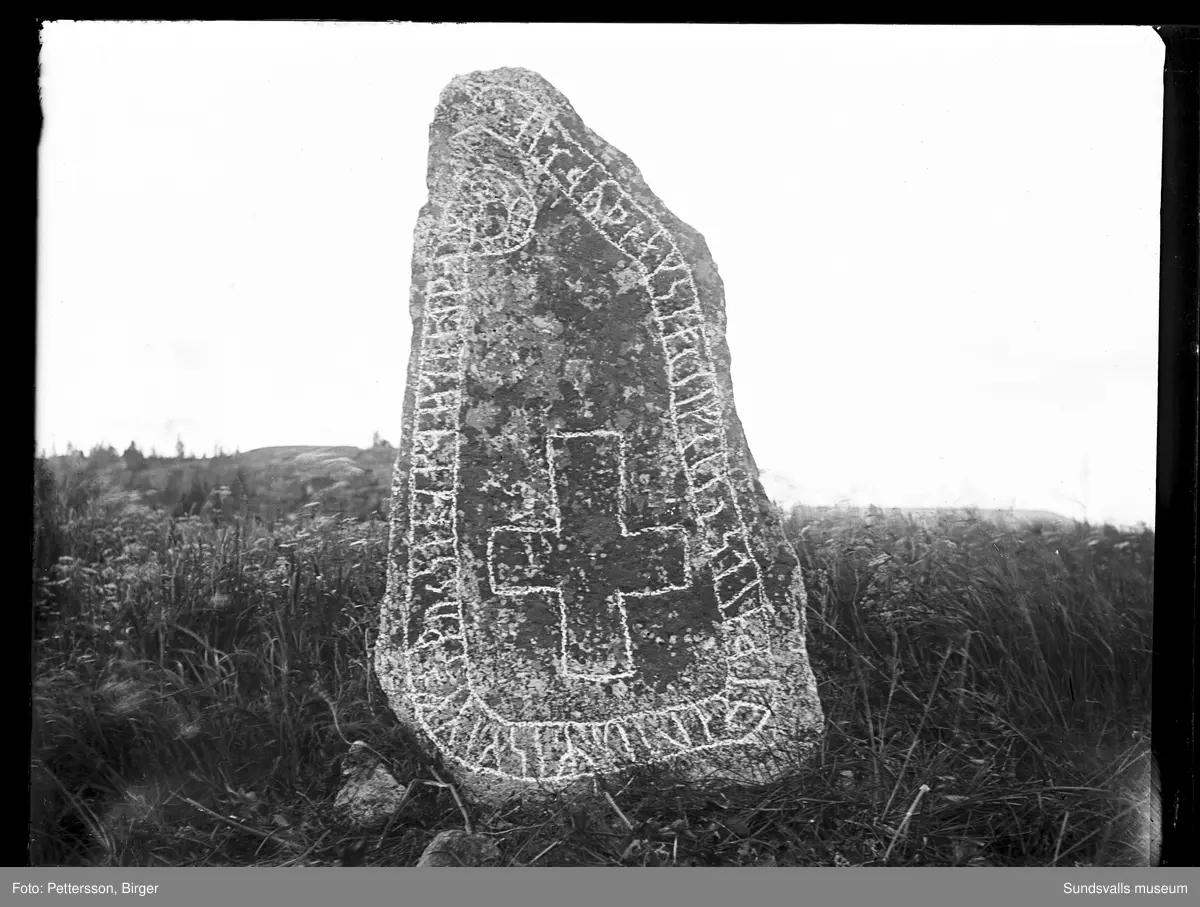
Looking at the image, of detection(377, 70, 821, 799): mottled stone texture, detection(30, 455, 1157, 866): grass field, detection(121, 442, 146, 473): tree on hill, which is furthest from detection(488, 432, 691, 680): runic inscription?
detection(121, 442, 146, 473): tree on hill

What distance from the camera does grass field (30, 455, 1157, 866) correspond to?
8.20ft

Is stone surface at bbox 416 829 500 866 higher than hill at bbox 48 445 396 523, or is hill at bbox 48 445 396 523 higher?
hill at bbox 48 445 396 523

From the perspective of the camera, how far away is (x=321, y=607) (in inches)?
109

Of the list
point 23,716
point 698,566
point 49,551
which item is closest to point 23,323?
point 49,551

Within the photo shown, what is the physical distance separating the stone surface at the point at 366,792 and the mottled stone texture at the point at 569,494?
0.63 ft

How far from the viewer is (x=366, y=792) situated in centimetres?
253

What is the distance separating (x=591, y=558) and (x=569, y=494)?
20 cm

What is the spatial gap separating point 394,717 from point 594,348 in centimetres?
126

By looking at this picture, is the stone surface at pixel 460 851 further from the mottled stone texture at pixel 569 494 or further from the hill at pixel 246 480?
the hill at pixel 246 480

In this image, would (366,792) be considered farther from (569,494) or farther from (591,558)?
(569,494)

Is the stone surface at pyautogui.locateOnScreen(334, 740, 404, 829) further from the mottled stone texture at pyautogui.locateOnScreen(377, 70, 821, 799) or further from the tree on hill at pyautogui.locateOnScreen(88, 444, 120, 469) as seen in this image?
the tree on hill at pyautogui.locateOnScreen(88, 444, 120, 469)

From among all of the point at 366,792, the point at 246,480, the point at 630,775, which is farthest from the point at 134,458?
the point at 630,775

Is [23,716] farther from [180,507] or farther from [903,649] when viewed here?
[903,649]

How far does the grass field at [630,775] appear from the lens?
98.4 inches
